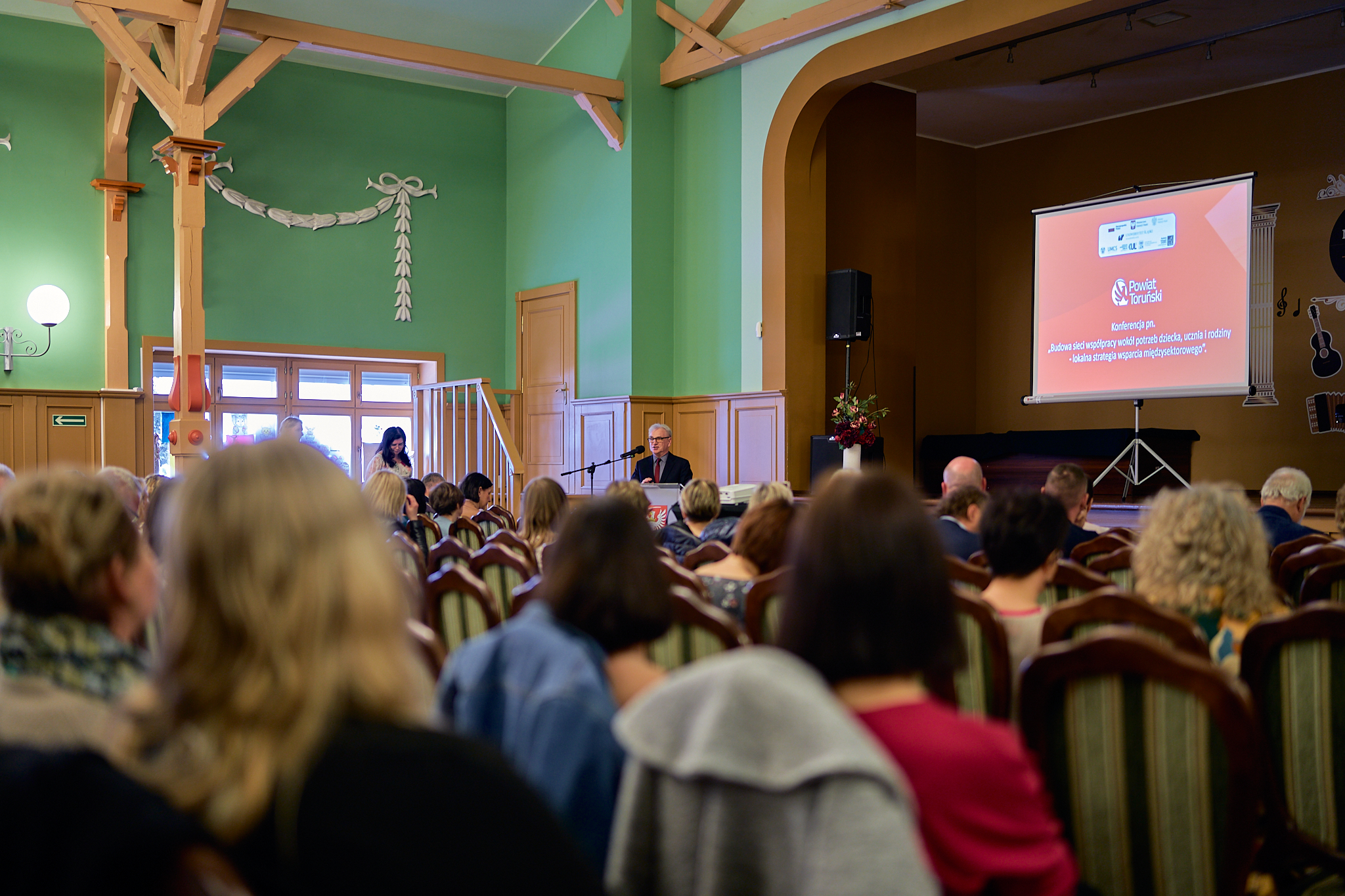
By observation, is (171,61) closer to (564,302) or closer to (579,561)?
(564,302)

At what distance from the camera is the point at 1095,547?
3832mm

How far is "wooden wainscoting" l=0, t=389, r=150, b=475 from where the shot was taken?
8938 millimetres

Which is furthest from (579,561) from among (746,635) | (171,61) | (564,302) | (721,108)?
Result: (564,302)

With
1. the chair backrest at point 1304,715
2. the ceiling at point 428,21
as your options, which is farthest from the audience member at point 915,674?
the ceiling at point 428,21

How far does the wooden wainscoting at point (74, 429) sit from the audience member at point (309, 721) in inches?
366

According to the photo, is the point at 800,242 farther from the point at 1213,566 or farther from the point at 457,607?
the point at 1213,566

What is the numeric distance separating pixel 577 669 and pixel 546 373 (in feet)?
31.1

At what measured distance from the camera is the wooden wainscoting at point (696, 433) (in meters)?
8.71

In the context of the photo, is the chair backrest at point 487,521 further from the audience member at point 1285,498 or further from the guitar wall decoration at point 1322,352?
the guitar wall decoration at point 1322,352

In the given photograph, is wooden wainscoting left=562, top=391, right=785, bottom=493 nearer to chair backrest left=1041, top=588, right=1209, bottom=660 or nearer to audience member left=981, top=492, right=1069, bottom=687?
audience member left=981, top=492, right=1069, bottom=687

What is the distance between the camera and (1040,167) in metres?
11.8

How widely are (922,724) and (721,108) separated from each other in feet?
28.5

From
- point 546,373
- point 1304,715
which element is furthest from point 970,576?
point 546,373

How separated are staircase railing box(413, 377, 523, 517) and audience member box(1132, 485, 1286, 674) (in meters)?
7.19
